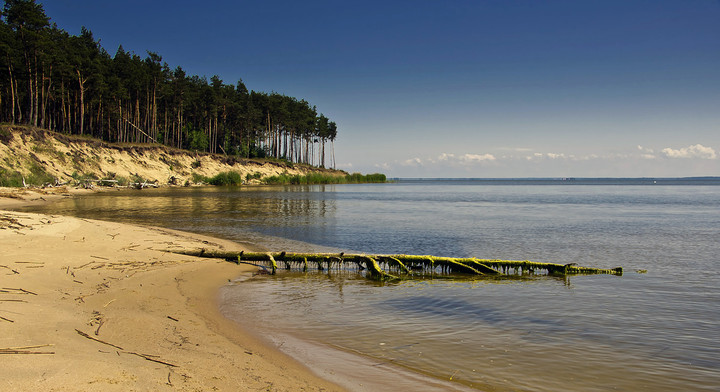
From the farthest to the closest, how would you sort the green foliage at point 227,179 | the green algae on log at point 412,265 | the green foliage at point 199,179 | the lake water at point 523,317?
the green foliage at point 227,179 → the green foliage at point 199,179 → the green algae on log at point 412,265 → the lake water at point 523,317

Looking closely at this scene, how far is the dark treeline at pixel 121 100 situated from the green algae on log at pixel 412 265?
2217 inches

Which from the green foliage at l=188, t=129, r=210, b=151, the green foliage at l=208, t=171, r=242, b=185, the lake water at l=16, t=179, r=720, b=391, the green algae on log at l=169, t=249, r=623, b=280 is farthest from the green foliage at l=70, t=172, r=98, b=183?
the green algae on log at l=169, t=249, r=623, b=280

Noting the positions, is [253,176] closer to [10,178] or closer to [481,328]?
[10,178]

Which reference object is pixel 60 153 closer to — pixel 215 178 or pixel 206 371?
pixel 215 178

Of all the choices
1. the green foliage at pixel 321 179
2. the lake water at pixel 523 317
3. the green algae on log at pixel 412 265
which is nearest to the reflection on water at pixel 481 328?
the lake water at pixel 523 317

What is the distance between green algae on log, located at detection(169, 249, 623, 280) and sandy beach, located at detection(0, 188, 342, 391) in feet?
3.90

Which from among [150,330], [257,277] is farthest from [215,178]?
[150,330]

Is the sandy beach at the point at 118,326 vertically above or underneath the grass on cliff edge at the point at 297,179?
underneath

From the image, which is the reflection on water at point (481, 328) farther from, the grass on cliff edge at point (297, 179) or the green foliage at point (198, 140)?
the green foliage at point (198, 140)

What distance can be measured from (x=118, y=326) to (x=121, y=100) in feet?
254

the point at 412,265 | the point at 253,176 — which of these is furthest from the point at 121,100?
the point at 412,265

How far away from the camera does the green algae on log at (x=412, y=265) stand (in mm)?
13312

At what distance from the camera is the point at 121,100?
236ft

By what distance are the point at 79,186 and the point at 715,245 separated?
58562 mm
